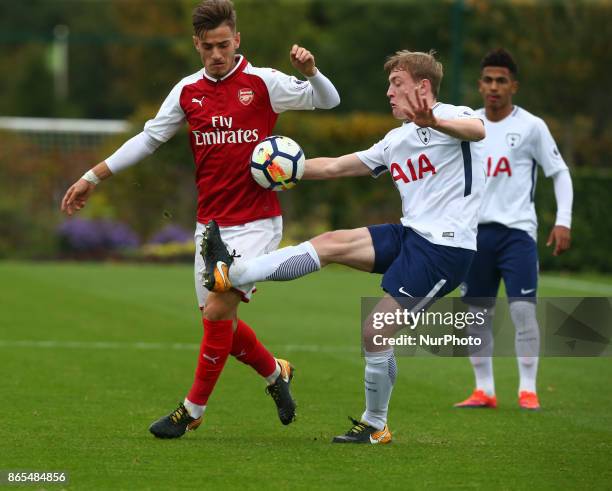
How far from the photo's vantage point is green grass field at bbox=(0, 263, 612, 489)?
643 cm

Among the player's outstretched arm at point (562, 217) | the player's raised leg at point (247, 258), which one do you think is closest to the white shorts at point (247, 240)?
the player's raised leg at point (247, 258)

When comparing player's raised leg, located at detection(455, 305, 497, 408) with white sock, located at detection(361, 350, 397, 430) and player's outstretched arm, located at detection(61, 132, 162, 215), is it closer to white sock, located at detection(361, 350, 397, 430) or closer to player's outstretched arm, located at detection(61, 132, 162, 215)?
white sock, located at detection(361, 350, 397, 430)

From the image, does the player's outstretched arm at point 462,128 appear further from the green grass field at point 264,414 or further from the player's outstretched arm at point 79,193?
the player's outstretched arm at point 79,193

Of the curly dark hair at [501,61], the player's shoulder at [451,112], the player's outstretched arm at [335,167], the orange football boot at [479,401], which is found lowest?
the orange football boot at [479,401]

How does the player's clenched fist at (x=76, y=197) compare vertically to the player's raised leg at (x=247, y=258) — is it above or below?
above

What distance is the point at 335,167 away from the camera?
7.75 metres

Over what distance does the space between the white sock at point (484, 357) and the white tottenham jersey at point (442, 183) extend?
2424 mm

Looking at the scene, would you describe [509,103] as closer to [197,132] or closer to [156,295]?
[197,132]

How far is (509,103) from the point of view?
969 cm

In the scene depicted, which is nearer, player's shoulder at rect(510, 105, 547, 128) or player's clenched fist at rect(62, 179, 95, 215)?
player's clenched fist at rect(62, 179, 95, 215)

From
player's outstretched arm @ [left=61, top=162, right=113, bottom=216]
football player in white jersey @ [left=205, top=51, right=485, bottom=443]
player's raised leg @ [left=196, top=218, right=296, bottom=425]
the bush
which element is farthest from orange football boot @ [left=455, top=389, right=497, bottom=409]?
the bush

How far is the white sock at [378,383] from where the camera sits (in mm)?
7367

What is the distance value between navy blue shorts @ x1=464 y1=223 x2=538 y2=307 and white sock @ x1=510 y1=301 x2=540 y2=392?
0.10 metres

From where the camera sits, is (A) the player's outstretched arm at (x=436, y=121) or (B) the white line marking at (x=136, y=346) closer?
(A) the player's outstretched arm at (x=436, y=121)
